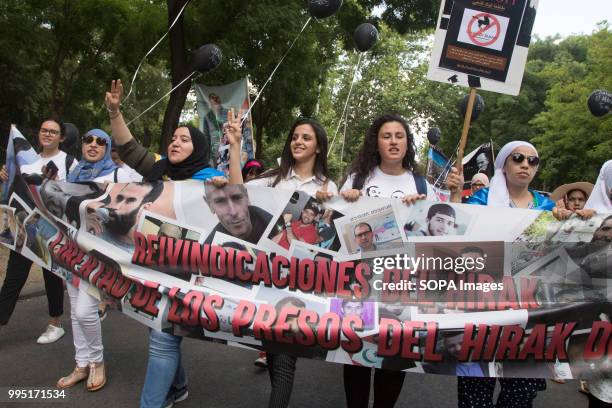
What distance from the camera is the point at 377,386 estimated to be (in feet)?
9.12

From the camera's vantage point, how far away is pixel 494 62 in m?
3.29

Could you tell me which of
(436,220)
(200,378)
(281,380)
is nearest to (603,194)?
(436,220)

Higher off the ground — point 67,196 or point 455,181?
point 455,181

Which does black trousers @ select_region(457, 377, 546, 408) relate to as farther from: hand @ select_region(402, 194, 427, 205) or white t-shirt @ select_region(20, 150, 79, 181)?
white t-shirt @ select_region(20, 150, 79, 181)

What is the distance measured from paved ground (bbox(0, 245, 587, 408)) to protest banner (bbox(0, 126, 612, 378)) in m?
0.91

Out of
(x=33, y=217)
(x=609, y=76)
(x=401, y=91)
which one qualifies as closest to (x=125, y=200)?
(x=33, y=217)

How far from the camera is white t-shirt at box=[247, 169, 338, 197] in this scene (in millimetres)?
3158

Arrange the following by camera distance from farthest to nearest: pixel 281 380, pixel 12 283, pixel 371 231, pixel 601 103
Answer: pixel 601 103 → pixel 12 283 → pixel 371 231 → pixel 281 380

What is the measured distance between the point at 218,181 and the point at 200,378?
5.73ft

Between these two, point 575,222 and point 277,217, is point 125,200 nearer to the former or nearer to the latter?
point 277,217

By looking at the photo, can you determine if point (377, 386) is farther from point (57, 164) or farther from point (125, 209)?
point (57, 164)

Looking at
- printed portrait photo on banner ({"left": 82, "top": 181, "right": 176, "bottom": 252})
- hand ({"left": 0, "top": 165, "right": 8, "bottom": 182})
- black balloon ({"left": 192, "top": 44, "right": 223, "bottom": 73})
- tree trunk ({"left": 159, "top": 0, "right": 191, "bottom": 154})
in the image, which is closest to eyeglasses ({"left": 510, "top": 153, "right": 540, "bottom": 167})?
printed portrait photo on banner ({"left": 82, "top": 181, "right": 176, "bottom": 252})

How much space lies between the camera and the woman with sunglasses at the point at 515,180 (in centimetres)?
297

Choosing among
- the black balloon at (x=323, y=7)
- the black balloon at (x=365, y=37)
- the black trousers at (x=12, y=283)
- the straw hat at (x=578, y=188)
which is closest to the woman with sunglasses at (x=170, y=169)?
the black trousers at (x=12, y=283)
